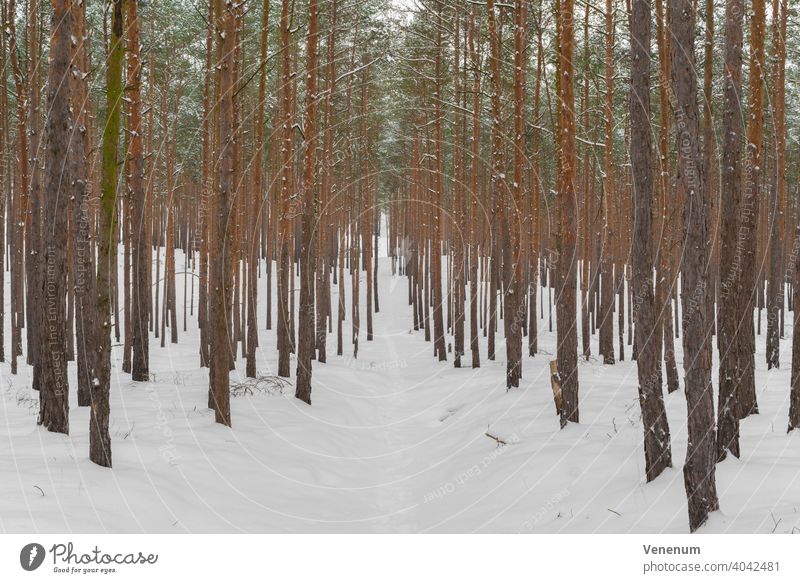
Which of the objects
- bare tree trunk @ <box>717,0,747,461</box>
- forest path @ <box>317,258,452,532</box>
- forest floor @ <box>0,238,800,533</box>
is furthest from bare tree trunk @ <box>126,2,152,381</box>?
bare tree trunk @ <box>717,0,747,461</box>

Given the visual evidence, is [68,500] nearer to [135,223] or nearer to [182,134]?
[135,223]

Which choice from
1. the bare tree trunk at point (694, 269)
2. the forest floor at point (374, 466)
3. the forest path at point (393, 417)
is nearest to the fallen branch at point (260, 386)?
the forest floor at point (374, 466)

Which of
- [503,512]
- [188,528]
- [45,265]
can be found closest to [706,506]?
[503,512]

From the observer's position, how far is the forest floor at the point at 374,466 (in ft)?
19.8

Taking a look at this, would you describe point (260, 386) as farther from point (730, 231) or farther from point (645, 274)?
point (730, 231)

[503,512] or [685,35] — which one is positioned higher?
[685,35]

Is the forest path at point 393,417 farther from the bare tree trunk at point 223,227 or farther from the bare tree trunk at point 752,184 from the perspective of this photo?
the bare tree trunk at point 752,184

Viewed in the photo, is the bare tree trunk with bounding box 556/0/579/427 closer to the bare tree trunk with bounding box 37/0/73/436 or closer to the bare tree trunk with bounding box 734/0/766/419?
the bare tree trunk with bounding box 734/0/766/419

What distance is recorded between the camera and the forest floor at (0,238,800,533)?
19.8ft

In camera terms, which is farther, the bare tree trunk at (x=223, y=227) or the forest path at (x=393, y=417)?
the bare tree trunk at (x=223, y=227)

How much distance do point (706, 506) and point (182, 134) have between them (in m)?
27.2

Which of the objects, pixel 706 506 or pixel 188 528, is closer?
pixel 706 506

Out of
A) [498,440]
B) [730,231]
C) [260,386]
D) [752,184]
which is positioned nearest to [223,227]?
[260,386]

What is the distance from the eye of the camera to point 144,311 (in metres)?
13.5
